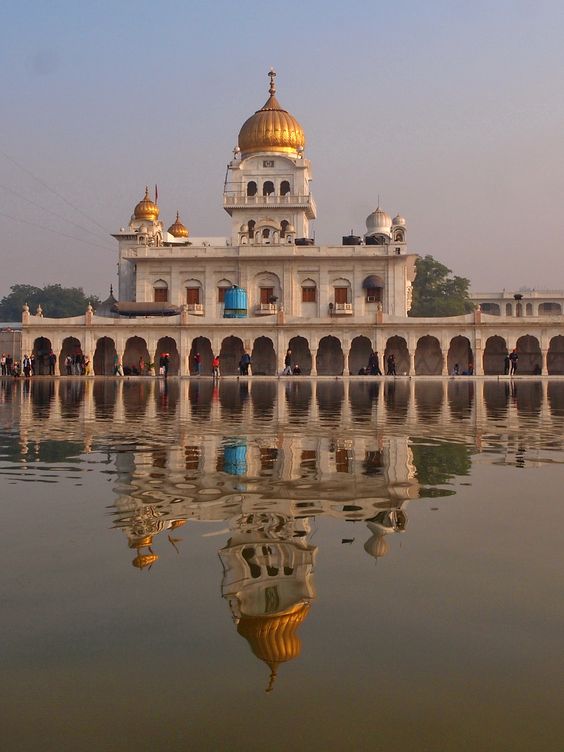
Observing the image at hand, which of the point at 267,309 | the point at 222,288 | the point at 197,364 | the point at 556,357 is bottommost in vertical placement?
the point at 197,364

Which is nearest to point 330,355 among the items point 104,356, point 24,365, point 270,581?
point 104,356

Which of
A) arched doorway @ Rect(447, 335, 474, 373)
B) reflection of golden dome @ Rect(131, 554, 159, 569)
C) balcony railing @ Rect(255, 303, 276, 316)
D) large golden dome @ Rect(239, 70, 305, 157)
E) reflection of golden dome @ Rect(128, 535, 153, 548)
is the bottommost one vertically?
reflection of golden dome @ Rect(131, 554, 159, 569)

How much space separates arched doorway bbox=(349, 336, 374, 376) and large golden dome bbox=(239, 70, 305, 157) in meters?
14.7

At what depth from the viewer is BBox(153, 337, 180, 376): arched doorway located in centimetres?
4912

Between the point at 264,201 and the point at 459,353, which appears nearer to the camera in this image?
the point at 459,353

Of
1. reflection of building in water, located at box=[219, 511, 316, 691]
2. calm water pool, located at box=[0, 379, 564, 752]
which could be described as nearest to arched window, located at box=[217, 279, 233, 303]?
calm water pool, located at box=[0, 379, 564, 752]

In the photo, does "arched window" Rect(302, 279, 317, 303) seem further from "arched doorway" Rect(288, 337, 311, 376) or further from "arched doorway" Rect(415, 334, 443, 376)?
"arched doorway" Rect(415, 334, 443, 376)

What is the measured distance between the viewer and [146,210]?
190 feet

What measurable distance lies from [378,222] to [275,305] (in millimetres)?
11044

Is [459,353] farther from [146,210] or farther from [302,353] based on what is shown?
[146,210]

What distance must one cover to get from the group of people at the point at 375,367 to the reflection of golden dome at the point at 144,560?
133ft

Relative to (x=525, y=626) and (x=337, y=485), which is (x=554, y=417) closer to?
(x=337, y=485)

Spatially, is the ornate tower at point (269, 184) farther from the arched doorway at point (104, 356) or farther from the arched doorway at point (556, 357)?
the arched doorway at point (556, 357)

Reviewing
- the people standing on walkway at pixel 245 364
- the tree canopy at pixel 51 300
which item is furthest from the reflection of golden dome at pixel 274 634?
the tree canopy at pixel 51 300
